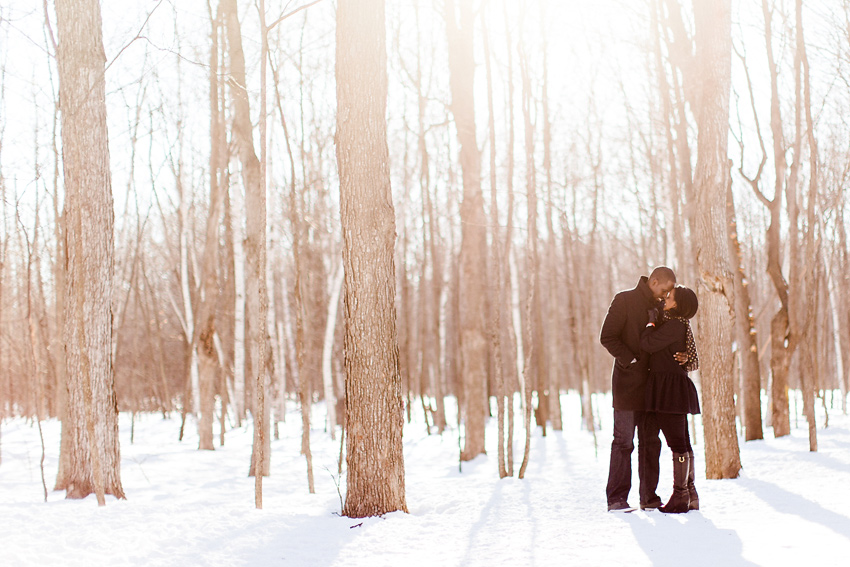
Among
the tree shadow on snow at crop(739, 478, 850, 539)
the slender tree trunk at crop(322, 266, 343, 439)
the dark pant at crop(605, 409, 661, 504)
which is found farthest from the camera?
the slender tree trunk at crop(322, 266, 343, 439)

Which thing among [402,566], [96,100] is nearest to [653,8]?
[96,100]

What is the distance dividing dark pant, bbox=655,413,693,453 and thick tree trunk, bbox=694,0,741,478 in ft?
5.62

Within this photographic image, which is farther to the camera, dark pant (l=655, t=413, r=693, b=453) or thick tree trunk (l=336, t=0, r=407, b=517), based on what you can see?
thick tree trunk (l=336, t=0, r=407, b=517)

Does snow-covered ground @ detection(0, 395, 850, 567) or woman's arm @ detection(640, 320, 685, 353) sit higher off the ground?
woman's arm @ detection(640, 320, 685, 353)

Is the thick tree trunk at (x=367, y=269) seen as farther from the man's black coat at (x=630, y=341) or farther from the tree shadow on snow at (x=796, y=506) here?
the tree shadow on snow at (x=796, y=506)

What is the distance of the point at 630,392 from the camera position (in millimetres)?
5113

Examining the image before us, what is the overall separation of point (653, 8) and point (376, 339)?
8504mm

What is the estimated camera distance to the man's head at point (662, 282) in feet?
16.5

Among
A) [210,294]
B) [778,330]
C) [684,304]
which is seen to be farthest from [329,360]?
[684,304]

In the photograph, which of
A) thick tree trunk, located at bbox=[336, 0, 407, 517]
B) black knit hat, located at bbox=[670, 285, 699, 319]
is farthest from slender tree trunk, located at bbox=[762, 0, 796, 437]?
thick tree trunk, located at bbox=[336, 0, 407, 517]

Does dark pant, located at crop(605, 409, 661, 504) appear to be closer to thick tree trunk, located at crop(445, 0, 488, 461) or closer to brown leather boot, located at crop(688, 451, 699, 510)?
brown leather boot, located at crop(688, 451, 699, 510)

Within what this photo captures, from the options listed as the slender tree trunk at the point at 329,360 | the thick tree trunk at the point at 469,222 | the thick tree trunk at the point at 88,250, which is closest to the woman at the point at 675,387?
the thick tree trunk at the point at 88,250

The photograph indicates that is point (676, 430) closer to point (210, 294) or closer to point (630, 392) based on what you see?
point (630, 392)

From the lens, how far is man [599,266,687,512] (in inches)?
202
